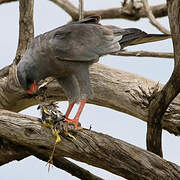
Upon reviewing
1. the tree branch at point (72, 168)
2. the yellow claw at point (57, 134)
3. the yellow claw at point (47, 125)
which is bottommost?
the tree branch at point (72, 168)

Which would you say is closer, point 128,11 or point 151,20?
point 151,20

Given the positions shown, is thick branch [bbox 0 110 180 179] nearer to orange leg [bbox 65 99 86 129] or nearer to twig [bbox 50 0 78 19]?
orange leg [bbox 65 99 86 129]

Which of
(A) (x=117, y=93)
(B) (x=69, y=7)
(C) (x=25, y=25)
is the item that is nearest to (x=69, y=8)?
(B) (x=69, y=7)

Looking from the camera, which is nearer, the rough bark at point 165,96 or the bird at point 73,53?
the rough bark at point 165,96

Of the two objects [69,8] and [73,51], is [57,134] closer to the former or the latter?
[73,51]

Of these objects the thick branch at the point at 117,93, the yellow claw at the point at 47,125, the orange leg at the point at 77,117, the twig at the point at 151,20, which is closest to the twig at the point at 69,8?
the twig at the point at 151,20

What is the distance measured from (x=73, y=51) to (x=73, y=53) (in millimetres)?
28

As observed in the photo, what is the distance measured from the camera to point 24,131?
4.46 m

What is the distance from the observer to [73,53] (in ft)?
15.5

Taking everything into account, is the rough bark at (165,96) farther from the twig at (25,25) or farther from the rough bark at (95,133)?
the twig at (25,25)

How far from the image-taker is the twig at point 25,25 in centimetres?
589

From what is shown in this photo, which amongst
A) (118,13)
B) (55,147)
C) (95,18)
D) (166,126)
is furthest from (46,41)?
(118,13)

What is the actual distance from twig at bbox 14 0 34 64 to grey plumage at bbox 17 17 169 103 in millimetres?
1086

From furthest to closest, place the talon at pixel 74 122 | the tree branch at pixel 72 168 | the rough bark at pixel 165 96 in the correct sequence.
Answer: the tree branch at pixel 72 168 < the talon at pixel 74 122 < the rough bark at pixel 165 96
